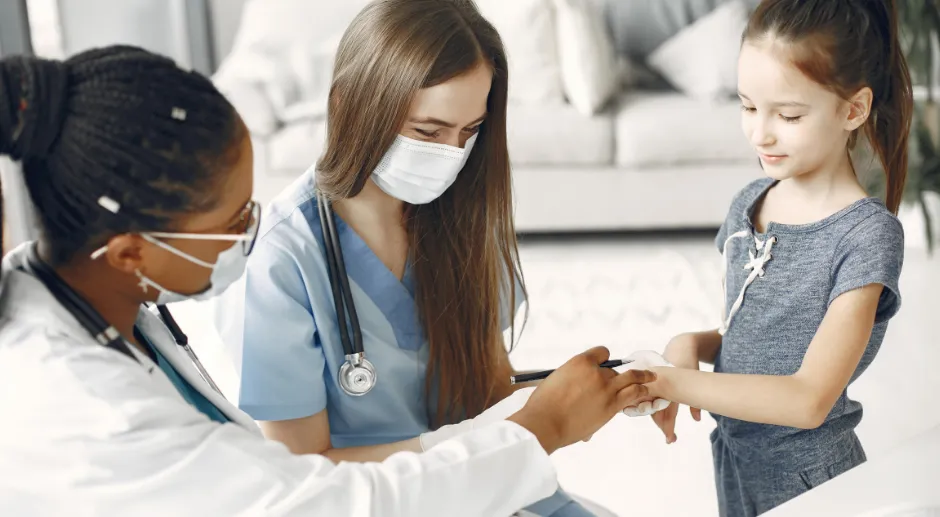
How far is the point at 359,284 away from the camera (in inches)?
50.2

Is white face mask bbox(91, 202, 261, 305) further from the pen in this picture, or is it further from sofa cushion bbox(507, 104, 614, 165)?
sofa cushion bbox(507, 104, 614, 165)

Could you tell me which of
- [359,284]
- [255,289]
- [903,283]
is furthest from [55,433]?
[903,283]

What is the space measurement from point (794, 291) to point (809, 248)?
6cm

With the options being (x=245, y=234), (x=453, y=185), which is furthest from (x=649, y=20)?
(x=245, y=234)

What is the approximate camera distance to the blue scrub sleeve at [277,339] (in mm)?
1162

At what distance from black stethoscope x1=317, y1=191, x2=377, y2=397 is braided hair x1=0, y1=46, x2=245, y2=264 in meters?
0.36

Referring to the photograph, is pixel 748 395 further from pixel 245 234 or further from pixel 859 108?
pixel 245 234

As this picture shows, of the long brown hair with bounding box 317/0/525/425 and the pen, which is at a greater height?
the long brown hair with bounding box 317/0/525/425

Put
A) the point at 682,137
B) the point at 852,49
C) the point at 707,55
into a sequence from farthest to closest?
the point at 707,55 → the point at 682,137 → the point at 852,49

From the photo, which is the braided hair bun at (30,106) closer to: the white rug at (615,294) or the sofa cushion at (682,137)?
the white rug at (615,294)

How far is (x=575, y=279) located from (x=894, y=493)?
244 cm

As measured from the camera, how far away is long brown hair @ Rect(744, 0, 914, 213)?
1087 mm

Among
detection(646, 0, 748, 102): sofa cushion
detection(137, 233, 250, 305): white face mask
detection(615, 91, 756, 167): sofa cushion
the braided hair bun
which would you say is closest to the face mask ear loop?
detection(137, 233, 250, 305): white face mask

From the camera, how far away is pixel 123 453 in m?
0.73
